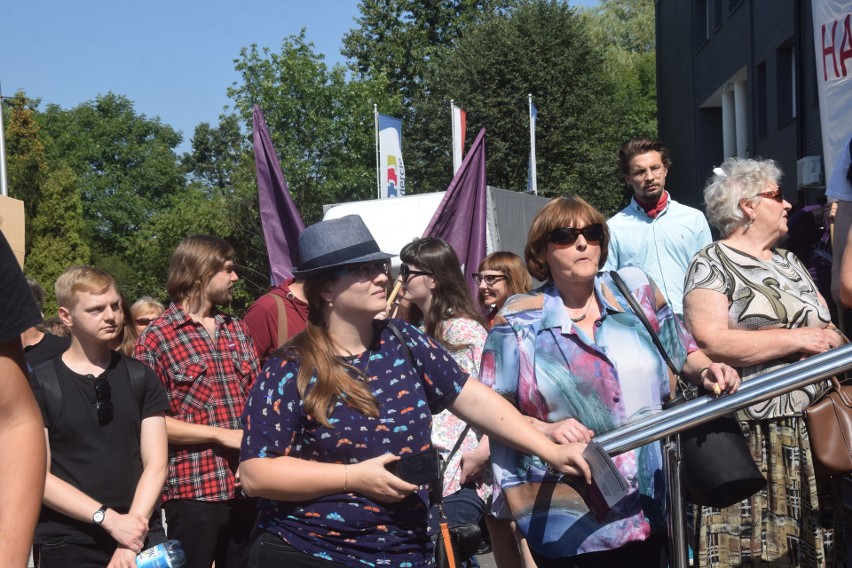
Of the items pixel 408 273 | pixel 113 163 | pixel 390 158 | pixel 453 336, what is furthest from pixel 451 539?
pixel 113 163

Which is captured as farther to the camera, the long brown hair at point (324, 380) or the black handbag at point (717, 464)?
the black handbag at point (717, 464)

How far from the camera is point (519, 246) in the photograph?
51.5 ft

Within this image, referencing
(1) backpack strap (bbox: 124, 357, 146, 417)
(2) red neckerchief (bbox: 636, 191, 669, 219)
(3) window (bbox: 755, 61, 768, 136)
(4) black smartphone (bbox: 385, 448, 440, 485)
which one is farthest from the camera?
(3) window (bbox: 755, 61, 768, 136)

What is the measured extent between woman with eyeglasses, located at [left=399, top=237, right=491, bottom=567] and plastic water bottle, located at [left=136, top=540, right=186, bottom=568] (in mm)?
1197

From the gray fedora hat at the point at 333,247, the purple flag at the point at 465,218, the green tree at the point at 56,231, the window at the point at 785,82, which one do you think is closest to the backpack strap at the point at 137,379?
the gray fedora hat at the point at 333,247

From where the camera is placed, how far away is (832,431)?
3.87 meters

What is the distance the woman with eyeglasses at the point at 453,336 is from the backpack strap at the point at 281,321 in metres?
0.65

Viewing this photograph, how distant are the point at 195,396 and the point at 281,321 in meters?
0.80

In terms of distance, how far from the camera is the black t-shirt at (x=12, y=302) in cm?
188

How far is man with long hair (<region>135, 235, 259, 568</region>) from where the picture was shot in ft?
15.9

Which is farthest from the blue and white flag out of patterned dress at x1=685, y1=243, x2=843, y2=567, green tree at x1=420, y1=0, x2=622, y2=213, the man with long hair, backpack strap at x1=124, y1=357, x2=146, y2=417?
patterned dress at x1=685, y1=243, x2=843, y2=567

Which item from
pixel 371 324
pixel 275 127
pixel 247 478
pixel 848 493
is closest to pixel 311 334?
pixel 371 324

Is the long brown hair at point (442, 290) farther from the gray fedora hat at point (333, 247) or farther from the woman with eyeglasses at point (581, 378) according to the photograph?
the gray fedora hat at point (333, 247)

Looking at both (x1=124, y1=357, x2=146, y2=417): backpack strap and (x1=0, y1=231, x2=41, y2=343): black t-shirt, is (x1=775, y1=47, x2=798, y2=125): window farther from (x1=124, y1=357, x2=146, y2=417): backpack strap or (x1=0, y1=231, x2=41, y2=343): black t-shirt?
(x1=0, y1=231, x2=41, y2=343): black t-shirt
